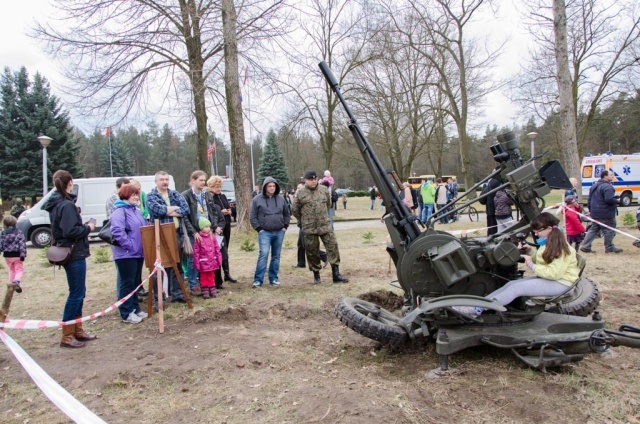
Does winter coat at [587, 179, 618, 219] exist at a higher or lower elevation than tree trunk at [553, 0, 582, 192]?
lower

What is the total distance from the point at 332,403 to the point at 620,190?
26.0 m

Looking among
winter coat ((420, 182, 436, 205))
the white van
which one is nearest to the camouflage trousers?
the white van

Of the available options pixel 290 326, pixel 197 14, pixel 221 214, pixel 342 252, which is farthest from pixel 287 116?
pixel 290 326

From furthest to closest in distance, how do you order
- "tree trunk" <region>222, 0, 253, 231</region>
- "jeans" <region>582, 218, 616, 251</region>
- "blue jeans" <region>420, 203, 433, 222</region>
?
"blue jeans" <region>420, 203, 433, 222</region> → "tree trunk" <region>222, 0, 253, 231</region> → "jeans" <region>582, 218, 616, 251</region>

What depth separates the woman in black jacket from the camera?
431 centimetres

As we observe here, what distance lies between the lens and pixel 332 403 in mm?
3098

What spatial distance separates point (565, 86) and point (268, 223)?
9170 millimetres

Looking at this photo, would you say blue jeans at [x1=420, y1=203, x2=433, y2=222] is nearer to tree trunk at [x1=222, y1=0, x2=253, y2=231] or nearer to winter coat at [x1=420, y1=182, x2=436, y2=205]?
winter coat at [x1=420, y1=182, x2=436, y2=205]

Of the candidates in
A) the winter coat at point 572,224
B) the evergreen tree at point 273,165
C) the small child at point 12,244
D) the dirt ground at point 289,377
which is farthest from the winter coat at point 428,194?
the evergreen tree at point 273,165

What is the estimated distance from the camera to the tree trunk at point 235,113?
487 inches

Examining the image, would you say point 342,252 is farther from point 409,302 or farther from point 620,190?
point 620,190

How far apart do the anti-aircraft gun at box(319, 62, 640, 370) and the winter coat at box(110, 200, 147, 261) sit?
2730mm

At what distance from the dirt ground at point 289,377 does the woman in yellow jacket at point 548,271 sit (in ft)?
1.89

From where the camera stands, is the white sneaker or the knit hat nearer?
the white sneaker
